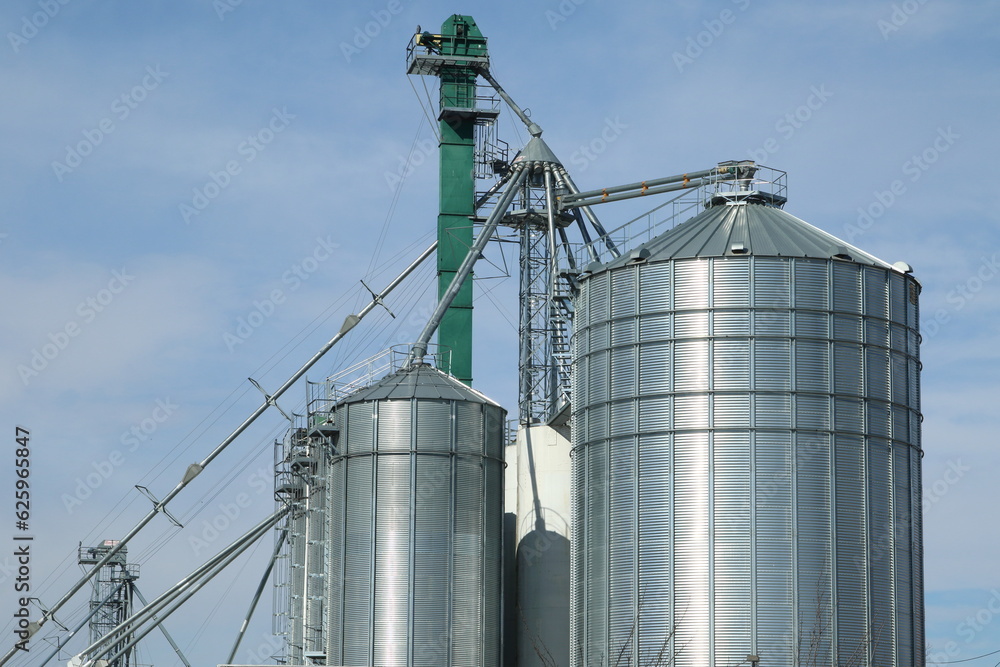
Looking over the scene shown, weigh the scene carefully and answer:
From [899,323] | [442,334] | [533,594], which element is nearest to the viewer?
[899,323]

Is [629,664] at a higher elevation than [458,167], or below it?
below

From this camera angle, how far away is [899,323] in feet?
176

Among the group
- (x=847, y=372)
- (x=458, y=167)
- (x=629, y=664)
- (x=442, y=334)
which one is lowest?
(x=629, y=664)

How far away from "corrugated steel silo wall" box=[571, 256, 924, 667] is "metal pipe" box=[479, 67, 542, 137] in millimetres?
23624

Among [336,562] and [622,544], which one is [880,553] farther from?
[336,562]

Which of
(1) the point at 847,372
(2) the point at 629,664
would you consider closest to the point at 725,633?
(2) the point at 629,664

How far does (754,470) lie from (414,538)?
1286 cm

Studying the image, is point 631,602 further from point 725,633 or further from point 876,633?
point 876,633

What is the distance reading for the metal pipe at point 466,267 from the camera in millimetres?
62812

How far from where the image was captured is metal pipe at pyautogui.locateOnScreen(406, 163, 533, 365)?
62.8 metres

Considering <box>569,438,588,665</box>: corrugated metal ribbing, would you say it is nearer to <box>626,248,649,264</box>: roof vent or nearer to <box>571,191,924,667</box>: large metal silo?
<box>571,191,924,667</box>: large metal silo

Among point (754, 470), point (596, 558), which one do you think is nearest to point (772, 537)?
point (754, 470)

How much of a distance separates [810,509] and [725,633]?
15.3 ft

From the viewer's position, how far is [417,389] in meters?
59.3
